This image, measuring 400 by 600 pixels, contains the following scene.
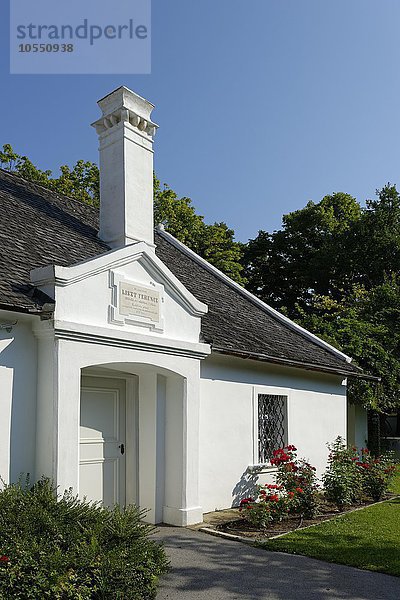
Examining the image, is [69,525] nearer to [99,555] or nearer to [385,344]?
[99,555]

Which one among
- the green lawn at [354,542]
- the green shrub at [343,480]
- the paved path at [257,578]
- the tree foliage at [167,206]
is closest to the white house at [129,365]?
the green shrub at [343,480]

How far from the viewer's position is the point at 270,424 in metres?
12.2

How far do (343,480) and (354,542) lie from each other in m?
2.81

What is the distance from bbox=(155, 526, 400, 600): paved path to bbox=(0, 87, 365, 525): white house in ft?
5.22

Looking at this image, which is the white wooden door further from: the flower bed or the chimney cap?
the chimney cap

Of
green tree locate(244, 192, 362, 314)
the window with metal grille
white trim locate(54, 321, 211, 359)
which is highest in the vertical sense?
green tree locate(244, 192, 362, 314)

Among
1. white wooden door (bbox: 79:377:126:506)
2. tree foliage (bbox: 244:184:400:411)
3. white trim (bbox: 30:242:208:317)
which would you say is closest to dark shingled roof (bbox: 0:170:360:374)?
white trim (bbox: 30:242:208:317)

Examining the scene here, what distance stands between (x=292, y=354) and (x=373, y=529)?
14.1 ft

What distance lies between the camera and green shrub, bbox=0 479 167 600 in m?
5.08

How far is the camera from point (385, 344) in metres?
21.2

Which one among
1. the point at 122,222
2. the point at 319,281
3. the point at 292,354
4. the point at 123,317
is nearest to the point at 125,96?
the point at 122,222

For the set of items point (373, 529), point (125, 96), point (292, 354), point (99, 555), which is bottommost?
point (373, 529)

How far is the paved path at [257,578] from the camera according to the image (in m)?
6.28

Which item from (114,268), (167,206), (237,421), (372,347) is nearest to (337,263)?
(167,206)
